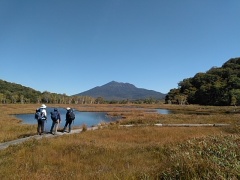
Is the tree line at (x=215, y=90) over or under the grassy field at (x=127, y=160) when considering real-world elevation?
over

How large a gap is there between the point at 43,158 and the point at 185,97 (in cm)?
15822

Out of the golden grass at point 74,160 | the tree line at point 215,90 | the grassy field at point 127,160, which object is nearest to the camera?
the grassy field at point 127,160

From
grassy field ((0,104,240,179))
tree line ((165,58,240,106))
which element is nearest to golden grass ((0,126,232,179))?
grassy field ((0,104,240,179))

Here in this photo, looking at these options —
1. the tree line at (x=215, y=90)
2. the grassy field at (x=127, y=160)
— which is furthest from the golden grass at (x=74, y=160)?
the tree line at (x=215, y=90)

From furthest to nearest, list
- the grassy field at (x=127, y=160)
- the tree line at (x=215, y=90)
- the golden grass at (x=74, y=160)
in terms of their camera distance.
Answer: the tree line at (x=215, y=90) < the golden grass at (x=74, y=160) < the grassy field at (x=127, y=160)

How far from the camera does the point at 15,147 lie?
15867 mm

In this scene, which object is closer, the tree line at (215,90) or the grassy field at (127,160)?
the grassy field at (127,160)

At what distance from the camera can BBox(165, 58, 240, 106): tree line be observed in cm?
13376

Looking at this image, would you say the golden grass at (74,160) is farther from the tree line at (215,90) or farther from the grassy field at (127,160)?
the tree line at (215,90)

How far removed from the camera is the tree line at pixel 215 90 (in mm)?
133762

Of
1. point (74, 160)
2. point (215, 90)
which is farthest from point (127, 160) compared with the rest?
point (215, 90)

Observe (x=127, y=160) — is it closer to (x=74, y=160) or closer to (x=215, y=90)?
(x=74, y=160)

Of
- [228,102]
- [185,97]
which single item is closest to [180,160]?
[228,102]

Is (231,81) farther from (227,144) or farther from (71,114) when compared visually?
(227,144)
